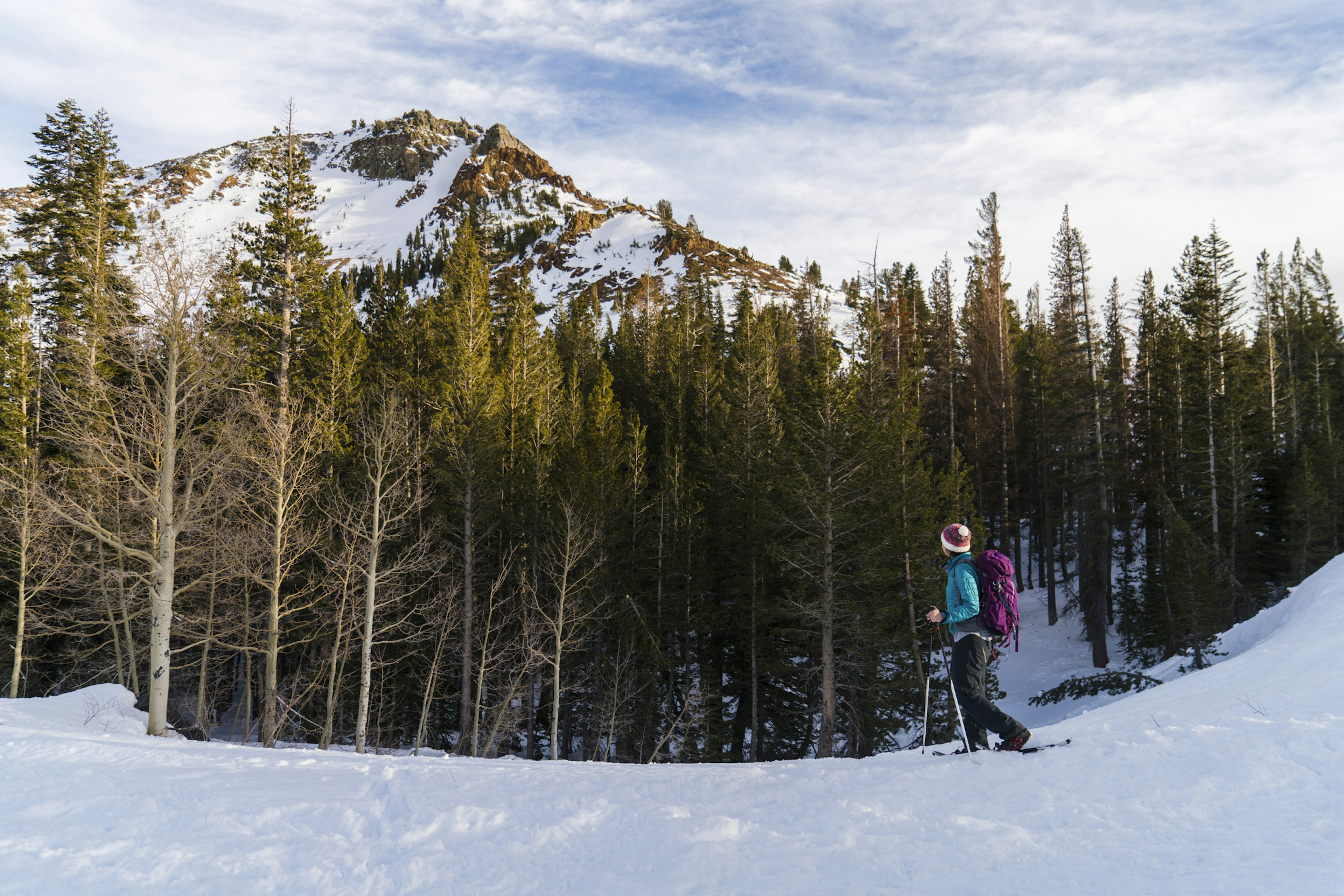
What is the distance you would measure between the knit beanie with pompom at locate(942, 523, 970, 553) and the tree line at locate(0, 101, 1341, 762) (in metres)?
11.4

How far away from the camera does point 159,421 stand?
14805 millimetres

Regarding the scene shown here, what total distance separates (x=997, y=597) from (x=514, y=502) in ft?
70.7

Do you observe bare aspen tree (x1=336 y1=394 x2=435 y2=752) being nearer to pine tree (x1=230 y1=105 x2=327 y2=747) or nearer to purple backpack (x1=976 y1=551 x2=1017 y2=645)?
pine tree (x1=230 y1=105 x2=327 y2=747)

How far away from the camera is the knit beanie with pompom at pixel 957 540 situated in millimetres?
6449

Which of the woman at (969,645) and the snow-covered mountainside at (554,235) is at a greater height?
the snow-covered mountainside at (554,235)

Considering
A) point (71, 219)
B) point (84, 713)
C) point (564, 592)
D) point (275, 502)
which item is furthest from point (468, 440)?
point (71, 219)

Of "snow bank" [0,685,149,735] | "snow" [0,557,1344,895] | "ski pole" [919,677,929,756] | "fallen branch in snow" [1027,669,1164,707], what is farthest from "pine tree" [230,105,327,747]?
"fallen branch in snow" [1027,669,1164,707]

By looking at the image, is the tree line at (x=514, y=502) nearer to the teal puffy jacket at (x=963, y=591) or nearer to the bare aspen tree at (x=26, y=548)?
the bare aspen tree at (x=26, y=548)

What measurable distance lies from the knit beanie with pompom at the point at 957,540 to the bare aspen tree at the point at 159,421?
14350 millimetres

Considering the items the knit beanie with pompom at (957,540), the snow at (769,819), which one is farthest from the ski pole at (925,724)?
the knit beanie with pompom at (957,540)

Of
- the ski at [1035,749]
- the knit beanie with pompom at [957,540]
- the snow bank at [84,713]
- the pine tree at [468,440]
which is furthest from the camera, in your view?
the pine tree at [468,440]

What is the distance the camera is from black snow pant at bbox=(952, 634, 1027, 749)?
5.96 meters

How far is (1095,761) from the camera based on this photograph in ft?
16.3

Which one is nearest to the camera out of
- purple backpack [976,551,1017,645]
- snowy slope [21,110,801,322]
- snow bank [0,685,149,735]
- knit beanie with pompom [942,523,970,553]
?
purple backpack [976,551,1017,645]
